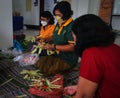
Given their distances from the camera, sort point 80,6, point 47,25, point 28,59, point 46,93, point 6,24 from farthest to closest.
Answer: point 80,6, point 6,24, point 47,25, point 28,59, point 46,93

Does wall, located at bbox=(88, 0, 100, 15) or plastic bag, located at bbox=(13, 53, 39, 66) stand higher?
wall, located at bbox=(88, 0, 100, 15)

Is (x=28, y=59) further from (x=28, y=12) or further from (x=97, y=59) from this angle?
(x=28, y=12)

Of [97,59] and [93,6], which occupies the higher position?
[93,6]

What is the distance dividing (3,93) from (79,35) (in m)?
1.30

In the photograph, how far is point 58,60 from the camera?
2488 millimetres

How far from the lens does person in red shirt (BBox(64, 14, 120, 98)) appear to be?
1.08 meters

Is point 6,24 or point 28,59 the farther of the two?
point 6,24

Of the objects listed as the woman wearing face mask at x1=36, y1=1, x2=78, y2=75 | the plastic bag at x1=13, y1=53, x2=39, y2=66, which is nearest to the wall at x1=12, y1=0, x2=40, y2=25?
the plastic bag at x1=13, y1=53, x2=39, y2=66

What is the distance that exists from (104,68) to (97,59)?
0.06 metres

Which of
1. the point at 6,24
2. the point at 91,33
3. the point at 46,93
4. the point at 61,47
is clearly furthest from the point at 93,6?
the point at 91,33

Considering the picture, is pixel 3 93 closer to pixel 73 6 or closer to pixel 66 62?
pixel 66 62

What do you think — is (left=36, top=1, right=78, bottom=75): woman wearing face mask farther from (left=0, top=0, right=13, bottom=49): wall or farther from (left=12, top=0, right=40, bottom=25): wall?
(left=12, top=0, right=40, bottom=25): wall

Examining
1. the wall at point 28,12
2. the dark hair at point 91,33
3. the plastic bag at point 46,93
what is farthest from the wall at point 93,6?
the dark hair at point 91,33

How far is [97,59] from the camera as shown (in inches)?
42.3
